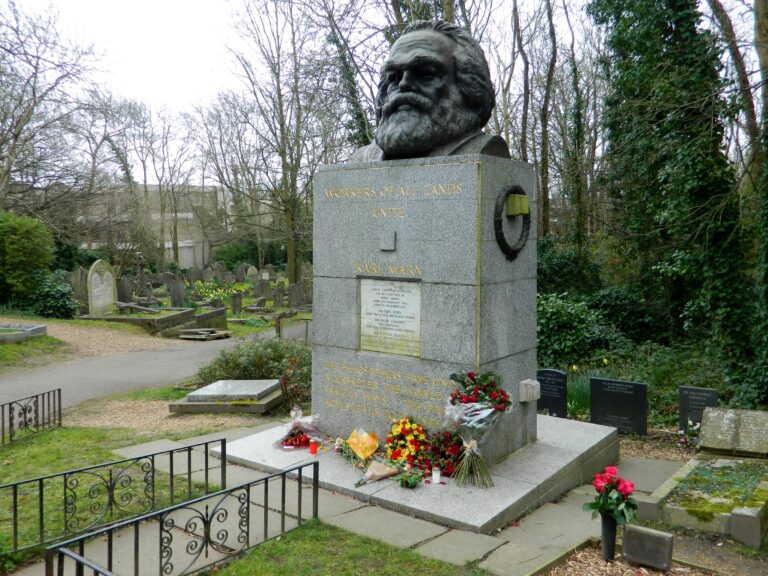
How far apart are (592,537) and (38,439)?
773 cm

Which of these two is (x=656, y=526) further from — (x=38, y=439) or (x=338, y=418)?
(x=38, y=439)

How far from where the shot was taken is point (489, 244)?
20.2 ft

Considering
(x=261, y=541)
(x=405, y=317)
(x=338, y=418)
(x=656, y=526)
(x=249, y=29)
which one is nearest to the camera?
(x=261, y=541)

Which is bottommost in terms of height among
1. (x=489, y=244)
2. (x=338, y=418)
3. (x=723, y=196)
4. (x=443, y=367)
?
(x=338, y=418)

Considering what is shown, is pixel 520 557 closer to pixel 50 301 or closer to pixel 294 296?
pixel 50 301

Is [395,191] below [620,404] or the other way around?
the other way around

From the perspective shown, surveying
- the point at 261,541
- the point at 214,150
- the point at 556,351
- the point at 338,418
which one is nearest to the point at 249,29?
the point at 214,150

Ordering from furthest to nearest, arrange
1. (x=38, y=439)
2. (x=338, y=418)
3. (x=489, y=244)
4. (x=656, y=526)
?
(x=38, y=439)
(x=338, y=418)
(x=489, y=244)
(x=656, y=526)

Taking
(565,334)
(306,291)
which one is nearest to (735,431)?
(565,334)

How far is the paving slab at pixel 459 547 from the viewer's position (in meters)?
4.56

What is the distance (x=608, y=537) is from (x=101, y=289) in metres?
23.2

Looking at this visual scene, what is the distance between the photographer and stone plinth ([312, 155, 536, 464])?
611cm

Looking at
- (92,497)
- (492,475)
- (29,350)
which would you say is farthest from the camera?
(29,350)

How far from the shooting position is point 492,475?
6.04 metres
